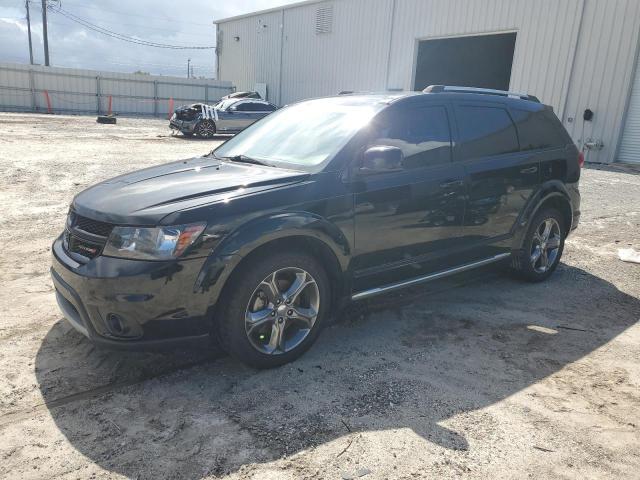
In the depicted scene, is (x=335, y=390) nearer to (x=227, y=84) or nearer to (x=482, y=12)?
(x=482, y=12)

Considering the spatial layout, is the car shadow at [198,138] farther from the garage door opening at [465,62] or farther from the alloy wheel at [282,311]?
the alloy wheel at [282,311]

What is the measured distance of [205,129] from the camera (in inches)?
786

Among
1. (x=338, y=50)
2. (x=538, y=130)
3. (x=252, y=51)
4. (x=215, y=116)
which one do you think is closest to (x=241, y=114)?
(x=215, y=116)

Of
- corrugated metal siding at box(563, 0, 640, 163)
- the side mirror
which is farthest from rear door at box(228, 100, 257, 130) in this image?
the side mirror

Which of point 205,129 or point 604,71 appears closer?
point 604,71

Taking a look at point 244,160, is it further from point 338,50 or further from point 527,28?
point 338,50

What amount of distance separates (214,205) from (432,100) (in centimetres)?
215

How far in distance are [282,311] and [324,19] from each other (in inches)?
990

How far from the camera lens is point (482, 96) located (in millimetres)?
4637

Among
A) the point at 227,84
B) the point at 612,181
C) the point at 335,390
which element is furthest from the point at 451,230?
the point at 227,84

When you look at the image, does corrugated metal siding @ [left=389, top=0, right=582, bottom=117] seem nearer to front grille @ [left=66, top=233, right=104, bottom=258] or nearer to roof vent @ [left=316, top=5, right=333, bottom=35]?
roof vent @ [left=316, top=5, right=333, bottom=35]

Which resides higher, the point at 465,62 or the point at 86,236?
the point at 465,62

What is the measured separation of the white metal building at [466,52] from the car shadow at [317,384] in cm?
1318

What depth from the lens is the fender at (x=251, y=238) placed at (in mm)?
2986
